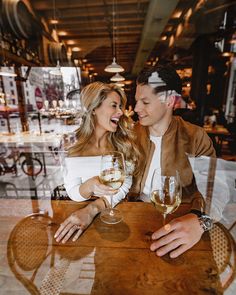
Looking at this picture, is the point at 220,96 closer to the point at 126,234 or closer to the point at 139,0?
the point at 126,234

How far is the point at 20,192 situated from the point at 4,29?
287 centimetres

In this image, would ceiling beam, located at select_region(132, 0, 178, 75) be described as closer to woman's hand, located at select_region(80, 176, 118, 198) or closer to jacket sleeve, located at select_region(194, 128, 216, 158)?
jacket sleeve, located at select_region(194, 128, 216, 158)

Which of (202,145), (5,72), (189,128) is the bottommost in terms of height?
(202,145)

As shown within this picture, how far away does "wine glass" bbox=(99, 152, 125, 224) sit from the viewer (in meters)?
0.86

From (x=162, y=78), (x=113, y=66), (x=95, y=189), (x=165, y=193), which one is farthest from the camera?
(x=113, y=66)

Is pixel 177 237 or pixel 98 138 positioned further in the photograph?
pixel 98 138

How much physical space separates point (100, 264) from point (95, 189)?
1.20 feet

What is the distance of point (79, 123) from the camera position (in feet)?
5.31

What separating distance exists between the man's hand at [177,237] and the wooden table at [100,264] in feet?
0.07

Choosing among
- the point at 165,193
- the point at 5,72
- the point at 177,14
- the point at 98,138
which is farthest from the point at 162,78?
the point at 5,72

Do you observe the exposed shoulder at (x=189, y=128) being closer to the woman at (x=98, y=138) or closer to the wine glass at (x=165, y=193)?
the woman at (x=98, y=138)

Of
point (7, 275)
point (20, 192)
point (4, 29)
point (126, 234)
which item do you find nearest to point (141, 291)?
point (126, 234)

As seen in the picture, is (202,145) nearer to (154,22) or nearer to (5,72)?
(154,22)

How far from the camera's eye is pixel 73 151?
1515 millimetres
